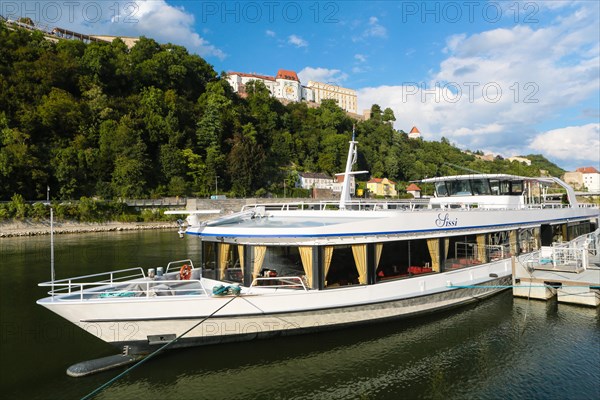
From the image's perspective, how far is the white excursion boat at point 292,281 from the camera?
7.76 metres

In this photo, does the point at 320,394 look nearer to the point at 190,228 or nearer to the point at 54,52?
the point at 190,228

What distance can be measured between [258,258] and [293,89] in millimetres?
123871

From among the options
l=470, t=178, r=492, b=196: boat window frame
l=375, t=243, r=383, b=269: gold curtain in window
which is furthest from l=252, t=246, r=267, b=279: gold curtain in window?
l=470, t=178, r=492, b=196: boat window frame

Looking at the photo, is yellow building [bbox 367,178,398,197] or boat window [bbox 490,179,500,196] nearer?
boat window [bbox 490,179,500,196]

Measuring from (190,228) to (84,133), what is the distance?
5427cm

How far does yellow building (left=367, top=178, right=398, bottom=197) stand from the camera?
8750 centimetres

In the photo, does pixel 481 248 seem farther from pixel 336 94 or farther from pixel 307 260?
pixel 336 94

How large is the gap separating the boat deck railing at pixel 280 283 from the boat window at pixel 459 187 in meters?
9.72

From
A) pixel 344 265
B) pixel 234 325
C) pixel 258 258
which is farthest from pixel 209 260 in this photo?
pixel 344 265

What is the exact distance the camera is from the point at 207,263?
960cm

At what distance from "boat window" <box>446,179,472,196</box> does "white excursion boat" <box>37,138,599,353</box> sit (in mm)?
3875

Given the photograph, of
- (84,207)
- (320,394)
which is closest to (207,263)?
(320,394)

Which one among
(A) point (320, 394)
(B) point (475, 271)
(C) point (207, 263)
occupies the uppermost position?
(C) point (207, 263)

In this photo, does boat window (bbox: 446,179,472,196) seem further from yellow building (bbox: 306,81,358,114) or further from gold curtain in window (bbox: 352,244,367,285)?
yellow building (bbox: 306,81,358,114)
